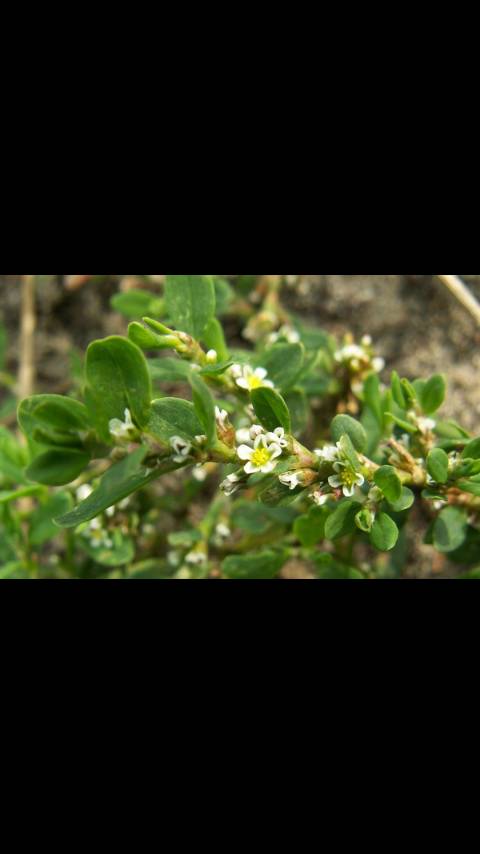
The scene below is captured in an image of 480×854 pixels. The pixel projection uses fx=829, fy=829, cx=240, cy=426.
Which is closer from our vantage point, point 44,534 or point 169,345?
point 169,345

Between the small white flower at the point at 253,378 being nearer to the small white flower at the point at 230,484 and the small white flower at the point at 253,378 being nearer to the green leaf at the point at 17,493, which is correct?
the small white flower at the point at 230,484

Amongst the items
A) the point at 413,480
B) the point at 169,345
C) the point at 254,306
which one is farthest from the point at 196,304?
the point at 254,306

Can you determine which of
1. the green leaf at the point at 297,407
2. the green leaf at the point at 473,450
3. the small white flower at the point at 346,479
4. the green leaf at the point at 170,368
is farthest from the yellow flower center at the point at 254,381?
the green leaf at the point at 473,450

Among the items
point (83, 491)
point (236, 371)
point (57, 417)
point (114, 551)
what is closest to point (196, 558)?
point (114, 551)

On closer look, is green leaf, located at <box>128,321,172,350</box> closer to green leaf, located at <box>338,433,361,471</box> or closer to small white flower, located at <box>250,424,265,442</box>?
small white flower, located at <box>250,424,265,442</box>

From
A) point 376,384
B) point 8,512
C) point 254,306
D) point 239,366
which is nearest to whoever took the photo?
point 239,366

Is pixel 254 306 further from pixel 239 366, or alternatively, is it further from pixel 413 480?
pixel 413 480

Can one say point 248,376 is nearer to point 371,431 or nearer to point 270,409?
point 270,409
